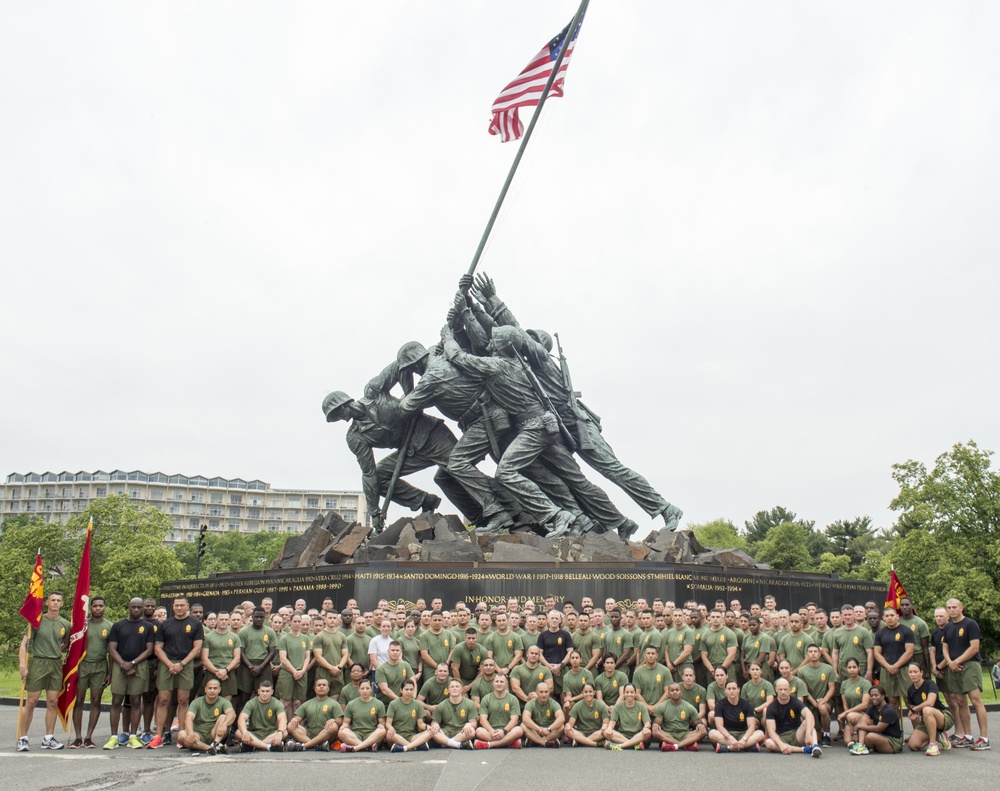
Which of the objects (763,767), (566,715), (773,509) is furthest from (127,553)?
(773,509)

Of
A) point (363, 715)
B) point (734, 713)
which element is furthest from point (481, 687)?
point (734, 713)

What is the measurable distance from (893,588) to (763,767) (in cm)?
496

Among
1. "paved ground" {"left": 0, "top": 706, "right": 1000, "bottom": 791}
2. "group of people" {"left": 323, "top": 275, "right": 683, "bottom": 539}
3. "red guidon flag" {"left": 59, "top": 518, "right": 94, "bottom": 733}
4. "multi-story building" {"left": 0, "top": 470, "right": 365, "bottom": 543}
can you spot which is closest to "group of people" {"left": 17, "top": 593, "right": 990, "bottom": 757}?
"red guidon flag" {"left": 59, "top": 518, "right": 94, "bottom": 733}

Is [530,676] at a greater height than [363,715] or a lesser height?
greater

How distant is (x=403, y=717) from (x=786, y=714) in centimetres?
421

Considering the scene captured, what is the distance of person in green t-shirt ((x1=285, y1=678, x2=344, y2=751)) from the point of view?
9.98 meters

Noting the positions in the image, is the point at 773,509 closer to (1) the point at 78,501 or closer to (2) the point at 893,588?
(2) the point at 893,588

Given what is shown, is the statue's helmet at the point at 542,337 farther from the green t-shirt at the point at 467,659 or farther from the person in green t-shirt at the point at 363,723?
the person in green t-shirt at the point at 363,723

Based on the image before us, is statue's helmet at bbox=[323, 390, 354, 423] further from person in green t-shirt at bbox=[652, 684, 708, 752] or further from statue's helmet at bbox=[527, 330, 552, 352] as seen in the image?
person in green t-shirt at bbox=[652, 684, 708, 752]

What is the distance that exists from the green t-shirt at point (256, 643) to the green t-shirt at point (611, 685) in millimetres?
3965

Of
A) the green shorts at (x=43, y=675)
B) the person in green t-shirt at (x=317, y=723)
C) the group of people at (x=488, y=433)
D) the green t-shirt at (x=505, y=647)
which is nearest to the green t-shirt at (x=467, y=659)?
the green t-shirt at (x=505, y=647)

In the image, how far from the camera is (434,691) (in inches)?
417

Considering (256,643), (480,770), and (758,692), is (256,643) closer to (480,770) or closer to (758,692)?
(480,770)

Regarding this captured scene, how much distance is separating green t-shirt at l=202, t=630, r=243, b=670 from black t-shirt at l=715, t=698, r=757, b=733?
18.5 feet
